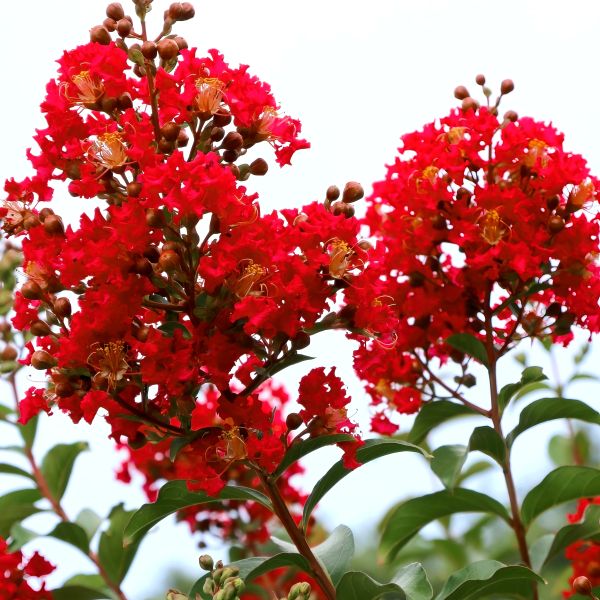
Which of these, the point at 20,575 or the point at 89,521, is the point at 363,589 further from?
the point at 89,521

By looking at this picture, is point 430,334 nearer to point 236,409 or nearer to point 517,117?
point 517,117

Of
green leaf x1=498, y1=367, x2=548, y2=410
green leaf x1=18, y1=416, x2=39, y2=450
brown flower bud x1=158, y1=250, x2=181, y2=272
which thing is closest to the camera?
brown flower bud x1=158, y1=250, x2=181, y2=272

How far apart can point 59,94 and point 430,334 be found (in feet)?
3.56

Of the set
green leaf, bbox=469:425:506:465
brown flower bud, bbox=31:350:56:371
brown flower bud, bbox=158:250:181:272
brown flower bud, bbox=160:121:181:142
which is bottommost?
green leaf, bbox=469:425:506:465

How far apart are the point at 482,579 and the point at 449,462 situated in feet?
1.37

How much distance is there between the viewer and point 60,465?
3.04 meters

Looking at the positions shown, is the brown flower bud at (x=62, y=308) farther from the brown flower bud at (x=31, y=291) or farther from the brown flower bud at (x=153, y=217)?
the brown flower bud at (x=153, y=217)

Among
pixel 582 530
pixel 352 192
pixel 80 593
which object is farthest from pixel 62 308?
pixel 582 530

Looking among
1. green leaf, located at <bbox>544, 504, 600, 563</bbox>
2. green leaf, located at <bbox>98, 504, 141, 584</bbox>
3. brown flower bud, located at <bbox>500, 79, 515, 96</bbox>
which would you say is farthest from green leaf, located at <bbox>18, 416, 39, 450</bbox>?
brown flower bud, located at <bbox>500, 79, 515, 96</bbox>

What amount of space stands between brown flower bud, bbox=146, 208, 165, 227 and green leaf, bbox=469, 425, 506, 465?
957 mm

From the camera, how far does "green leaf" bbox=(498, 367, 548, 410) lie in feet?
7.95

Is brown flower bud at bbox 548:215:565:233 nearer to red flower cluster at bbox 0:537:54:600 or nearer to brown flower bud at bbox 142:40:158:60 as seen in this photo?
brown flower bud at bbox 142:40:158:60

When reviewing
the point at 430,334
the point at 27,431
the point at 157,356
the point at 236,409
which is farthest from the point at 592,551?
the point at 27,431

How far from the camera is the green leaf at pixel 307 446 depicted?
2.02 m
